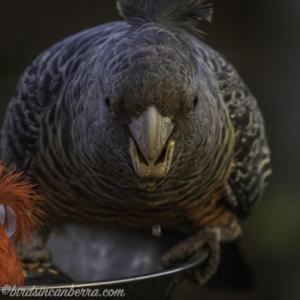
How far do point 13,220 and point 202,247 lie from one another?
0.82 m

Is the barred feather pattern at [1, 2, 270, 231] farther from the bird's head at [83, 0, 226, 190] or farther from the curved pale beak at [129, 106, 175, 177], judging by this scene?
the curved pale beak at [129, 106, 175, 177]

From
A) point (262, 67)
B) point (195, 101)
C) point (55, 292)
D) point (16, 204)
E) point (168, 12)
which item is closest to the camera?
point (55, 292)

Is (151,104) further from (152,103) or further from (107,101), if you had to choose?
(107,101)

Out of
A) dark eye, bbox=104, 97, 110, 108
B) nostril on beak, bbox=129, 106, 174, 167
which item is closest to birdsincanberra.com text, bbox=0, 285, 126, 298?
nostril on beak, bbox=129, 106, 174, 167

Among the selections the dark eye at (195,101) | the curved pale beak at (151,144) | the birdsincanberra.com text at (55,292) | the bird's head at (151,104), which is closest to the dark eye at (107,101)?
the bird's head at (151,104)

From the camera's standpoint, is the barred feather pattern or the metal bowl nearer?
Answer: the barred feather pattern

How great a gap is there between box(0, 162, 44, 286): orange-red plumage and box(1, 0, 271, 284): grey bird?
0.86 ft

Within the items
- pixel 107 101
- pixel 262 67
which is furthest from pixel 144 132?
pixel 262 67

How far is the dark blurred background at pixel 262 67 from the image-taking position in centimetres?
309

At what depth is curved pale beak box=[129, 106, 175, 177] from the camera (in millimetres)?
1204

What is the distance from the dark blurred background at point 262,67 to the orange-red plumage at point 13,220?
199 centimetres

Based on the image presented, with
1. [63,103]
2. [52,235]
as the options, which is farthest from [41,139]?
[52,235]

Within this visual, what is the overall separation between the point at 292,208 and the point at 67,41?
1.75m

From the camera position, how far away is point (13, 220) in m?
1.30
